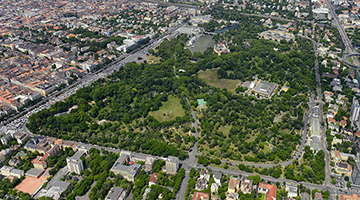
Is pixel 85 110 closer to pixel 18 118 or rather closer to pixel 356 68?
pixel 18 118

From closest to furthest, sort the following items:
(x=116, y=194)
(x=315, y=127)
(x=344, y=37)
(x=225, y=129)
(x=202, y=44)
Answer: (x=116, y=194), (x=315, y=127), (x=225, y=129), (x=202, y=44), (x=344, y=37)

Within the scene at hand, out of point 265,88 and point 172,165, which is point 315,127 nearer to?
point 265,88

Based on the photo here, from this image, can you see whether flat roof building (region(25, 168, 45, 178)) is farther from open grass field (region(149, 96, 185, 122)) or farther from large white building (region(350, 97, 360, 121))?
large white building (region(350, 97, 360, 121))

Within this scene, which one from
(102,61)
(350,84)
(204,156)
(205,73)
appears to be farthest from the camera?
(102,61)

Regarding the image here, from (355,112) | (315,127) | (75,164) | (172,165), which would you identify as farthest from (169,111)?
(355,112)

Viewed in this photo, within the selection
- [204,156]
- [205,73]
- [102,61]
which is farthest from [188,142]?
[102,61]

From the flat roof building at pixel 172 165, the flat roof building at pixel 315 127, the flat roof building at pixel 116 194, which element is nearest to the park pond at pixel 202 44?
the flat roof building at pixel 315 127
